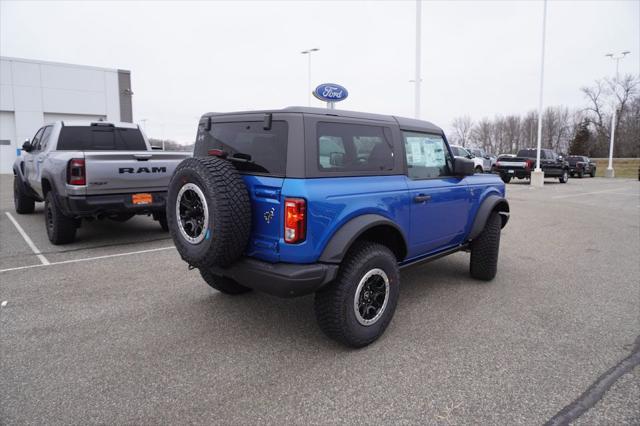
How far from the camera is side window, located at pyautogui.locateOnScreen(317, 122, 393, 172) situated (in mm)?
3361

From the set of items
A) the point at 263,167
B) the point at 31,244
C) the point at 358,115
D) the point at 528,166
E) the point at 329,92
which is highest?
the point at 329,92

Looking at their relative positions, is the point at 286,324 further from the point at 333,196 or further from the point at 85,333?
the point at 85,333

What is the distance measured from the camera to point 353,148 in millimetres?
3605

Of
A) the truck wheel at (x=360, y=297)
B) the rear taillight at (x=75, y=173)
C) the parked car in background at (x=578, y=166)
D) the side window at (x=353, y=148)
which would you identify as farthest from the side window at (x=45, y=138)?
the parked car in background at (x=578, y=166)

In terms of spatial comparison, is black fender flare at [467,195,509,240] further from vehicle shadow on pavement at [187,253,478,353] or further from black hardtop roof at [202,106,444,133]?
black hardtop roof at [202,106,444,133]

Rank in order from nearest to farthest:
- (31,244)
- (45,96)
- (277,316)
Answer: (277,316)
(31,244)
(45,96)

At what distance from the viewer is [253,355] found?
3.35m

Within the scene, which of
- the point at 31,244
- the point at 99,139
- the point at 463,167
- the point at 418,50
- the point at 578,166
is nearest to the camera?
the point at 463,167

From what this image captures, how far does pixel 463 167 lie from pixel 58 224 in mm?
6053

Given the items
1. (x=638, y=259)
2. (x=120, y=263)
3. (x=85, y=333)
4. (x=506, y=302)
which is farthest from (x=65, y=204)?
(x=638, y=259)

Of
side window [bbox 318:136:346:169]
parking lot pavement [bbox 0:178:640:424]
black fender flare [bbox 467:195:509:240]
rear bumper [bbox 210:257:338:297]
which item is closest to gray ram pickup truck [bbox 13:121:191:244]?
parking lot pavement [bbox 0:178:640:424]

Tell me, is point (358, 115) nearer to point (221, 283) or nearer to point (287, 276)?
point (287, 276)

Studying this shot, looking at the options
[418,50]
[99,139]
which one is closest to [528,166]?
[418,50]

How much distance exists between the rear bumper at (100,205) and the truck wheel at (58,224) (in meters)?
0.37
